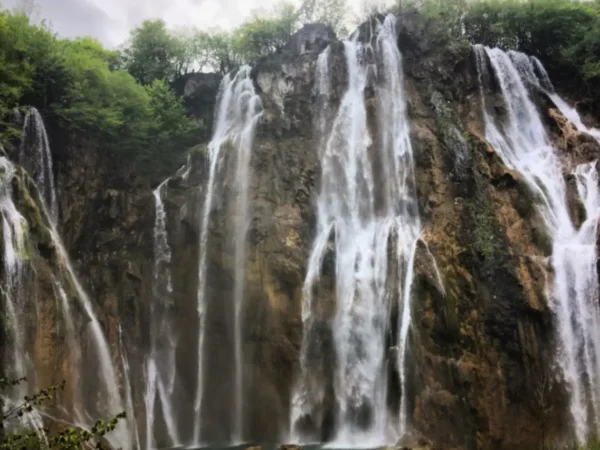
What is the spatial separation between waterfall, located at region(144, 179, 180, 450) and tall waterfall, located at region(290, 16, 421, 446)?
5.27 m

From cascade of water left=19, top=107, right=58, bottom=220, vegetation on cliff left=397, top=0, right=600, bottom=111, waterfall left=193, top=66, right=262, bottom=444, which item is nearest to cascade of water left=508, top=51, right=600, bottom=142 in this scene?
vegetation on cliff left=397, top=0, right=600, bottom=111

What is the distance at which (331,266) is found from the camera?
2139 centimetres

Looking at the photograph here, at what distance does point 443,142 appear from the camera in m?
23.2

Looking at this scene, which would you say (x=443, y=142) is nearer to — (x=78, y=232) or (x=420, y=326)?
(x=420, y=326)

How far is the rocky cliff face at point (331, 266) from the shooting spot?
57.2ft

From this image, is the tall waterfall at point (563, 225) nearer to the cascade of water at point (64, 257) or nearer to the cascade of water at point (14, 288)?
the cascade of water at point (64, 257)

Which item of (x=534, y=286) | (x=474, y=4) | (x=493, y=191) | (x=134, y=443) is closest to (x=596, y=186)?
(x=493, y=191)

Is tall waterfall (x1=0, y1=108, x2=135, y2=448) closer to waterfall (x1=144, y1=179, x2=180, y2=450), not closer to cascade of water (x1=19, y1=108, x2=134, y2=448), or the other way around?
cascade of water (x1=19, y1=108, x2=134, y2=448)

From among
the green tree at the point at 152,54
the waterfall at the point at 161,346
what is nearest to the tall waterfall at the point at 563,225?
the waterfall at the point at 161,346

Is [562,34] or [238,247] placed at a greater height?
[562,34]

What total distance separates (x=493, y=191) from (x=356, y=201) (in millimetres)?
5890

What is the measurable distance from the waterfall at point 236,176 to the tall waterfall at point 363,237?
2.93 meters

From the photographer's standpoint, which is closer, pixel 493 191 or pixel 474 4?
pixel 493 191

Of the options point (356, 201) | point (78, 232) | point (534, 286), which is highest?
point (356, 201)
